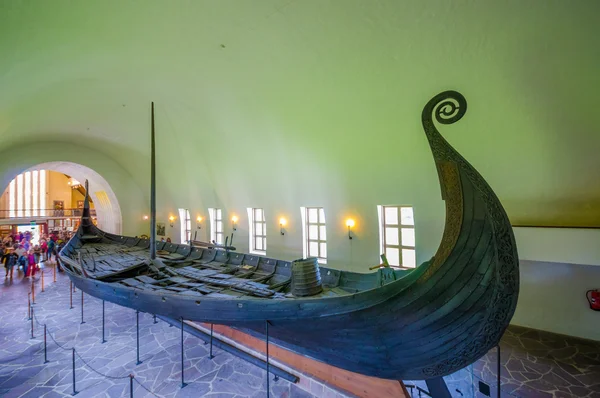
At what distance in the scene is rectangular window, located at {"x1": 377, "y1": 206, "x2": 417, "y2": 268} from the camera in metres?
7.66

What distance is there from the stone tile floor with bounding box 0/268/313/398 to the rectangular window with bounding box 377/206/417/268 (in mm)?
4908

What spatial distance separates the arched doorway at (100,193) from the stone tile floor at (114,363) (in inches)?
356

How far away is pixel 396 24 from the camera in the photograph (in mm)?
4590

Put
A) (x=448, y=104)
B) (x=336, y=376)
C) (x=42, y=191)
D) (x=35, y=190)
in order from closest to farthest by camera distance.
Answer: (x=448, y=104)
(x=336, y=376)
(x=35, y=190)
(x=42, y=191)

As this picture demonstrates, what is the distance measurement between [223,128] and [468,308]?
331 inches

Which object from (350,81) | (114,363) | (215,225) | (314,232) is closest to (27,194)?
(215,225)

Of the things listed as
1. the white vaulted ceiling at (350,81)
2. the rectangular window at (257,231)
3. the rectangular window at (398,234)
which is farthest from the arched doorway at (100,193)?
the rectangular window at (398,234)

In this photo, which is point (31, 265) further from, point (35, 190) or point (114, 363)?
point (35, 190)

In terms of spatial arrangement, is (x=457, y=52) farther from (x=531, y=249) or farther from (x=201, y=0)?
(x=201, y=0)

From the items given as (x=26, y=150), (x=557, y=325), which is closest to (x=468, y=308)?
(x=557, y=325)

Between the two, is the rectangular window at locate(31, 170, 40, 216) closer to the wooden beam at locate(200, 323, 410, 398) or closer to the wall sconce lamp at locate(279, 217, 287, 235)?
the wall sconce lamp at locate(279, 217, 287, 235)

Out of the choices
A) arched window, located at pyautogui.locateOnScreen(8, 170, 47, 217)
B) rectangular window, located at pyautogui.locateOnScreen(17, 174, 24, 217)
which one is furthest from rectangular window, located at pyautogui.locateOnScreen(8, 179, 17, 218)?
rectangular window, located at pyautogui.locateOnScreen(17, 174, 24, 217)

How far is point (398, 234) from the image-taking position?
7.80m

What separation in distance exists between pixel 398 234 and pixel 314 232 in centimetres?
312
